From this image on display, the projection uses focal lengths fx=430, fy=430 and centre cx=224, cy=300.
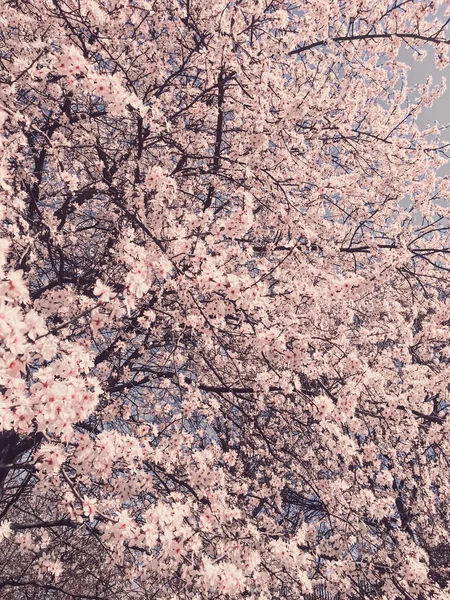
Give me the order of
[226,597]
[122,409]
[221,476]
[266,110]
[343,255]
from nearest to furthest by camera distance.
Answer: [226,597]
[221,476]
[266,110]
[122,409]
[343,255]

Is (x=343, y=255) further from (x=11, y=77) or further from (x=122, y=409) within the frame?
(x=11, y=77)

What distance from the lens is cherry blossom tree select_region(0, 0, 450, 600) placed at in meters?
3.47

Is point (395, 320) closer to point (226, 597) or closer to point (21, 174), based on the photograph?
point (226, 597)

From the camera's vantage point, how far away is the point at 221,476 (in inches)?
185

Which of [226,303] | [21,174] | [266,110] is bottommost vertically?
[226,303]

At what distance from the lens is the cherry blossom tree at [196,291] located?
3473 mm

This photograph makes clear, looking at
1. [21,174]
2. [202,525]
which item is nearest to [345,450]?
[202,525]

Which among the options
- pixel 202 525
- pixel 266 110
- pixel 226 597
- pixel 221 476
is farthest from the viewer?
pixel 266 110

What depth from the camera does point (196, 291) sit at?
194 inches

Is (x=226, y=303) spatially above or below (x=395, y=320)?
below

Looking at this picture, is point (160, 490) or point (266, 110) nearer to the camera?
point (160, 490)

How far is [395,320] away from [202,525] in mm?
6172

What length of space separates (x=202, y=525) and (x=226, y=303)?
6.54ft

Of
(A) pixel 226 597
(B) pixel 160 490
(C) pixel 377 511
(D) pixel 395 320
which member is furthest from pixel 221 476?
(D) pixel 395 320
